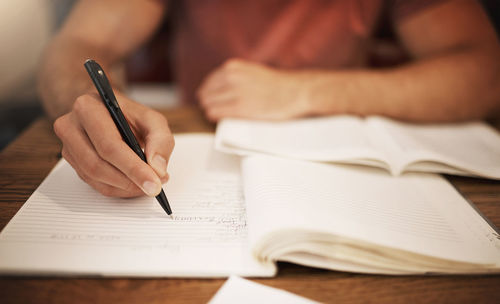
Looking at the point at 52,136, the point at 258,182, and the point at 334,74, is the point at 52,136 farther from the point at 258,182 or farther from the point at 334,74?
the point at 334,74

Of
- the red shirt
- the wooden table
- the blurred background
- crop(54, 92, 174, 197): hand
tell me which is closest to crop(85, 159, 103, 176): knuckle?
crop(54, 92, 174, 197): hand

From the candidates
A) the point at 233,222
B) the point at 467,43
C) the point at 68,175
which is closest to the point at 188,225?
the point at 233,222

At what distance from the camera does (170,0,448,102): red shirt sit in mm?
971

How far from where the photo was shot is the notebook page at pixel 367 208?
0.37 m

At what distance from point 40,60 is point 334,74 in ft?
2.12

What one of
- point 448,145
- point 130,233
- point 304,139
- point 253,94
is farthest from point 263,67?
point 130,233

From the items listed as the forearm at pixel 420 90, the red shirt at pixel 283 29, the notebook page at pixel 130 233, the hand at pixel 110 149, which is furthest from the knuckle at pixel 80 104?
the red shirt at pixel 283 29

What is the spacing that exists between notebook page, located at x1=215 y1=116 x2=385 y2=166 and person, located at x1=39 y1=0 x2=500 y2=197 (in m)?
0.04

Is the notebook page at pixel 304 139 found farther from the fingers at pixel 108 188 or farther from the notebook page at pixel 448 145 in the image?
the fingers at pixel 108 188

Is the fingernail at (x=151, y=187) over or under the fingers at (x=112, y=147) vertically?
under

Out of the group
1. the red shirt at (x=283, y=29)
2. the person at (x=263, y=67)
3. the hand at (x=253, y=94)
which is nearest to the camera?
the person at (x=263, y=67)

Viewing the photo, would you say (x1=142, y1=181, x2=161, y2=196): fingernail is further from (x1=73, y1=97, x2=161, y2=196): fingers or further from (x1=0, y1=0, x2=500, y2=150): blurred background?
(x1=0, y1=0, x2=500, y2=150): blurred background

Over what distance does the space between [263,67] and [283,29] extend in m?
0.29

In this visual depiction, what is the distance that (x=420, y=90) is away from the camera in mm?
742
